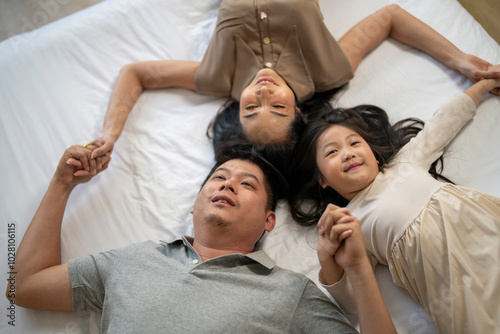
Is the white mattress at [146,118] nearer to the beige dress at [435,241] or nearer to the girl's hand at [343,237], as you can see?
the beige dress at [435,241]

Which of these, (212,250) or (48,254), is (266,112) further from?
(48,254)

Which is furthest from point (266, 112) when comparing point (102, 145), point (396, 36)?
point (396, 36)

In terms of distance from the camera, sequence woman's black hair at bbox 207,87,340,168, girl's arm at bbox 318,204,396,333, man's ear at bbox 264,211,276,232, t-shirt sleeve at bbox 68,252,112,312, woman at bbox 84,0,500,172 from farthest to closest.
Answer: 1. woman at bbox 84,0,500,172
2. woman's black hair at bbox 207,87,340,168
3. man's ear at bbox 264,211,276,232
4. t-shirt sleeve at bbox 68,252,112,312
5. girl's arm at bbox 318,204,396,333

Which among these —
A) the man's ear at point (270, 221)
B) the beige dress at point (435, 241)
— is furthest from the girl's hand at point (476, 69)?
the man's ear at point (270, 221)

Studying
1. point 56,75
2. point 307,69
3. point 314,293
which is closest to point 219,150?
point 307,69

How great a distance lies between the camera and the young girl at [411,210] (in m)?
1.05

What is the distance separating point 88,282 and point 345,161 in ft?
2.78

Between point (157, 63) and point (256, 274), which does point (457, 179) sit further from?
point (157, 63)

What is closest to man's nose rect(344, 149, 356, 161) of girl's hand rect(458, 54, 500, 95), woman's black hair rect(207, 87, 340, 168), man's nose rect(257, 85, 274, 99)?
woman's black hair rect(207, 87, 340, 168)

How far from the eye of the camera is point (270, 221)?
1.33 m

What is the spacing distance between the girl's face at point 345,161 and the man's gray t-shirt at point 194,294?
33 cm

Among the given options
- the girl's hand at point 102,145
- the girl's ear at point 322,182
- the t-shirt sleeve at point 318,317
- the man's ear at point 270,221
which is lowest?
the t-shirt sleeve at point 318,317

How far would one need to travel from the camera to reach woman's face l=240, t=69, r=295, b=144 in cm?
140

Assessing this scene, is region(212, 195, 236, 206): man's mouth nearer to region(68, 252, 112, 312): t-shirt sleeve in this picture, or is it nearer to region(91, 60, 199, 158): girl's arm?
region(68, 252, 112, 312): t-shirt sleeve
